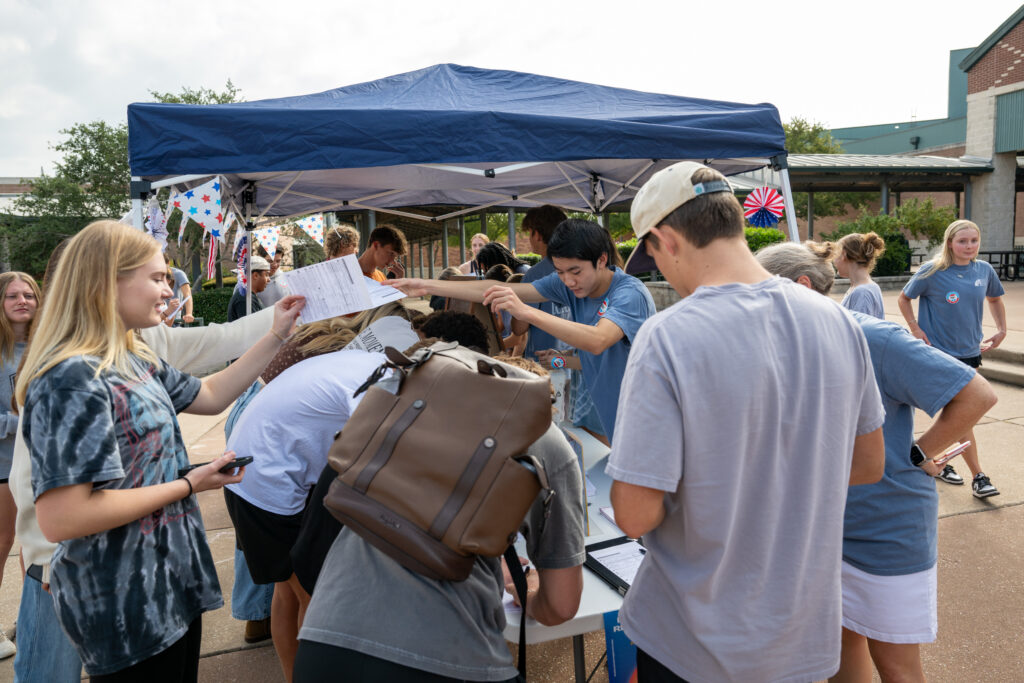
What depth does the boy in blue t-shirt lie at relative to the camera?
8.37 feet

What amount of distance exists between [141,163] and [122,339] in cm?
194

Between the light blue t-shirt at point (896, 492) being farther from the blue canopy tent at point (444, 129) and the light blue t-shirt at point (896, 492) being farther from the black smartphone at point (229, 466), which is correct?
the blue canopy tent at point (444, 129)

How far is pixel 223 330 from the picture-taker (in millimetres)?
2260

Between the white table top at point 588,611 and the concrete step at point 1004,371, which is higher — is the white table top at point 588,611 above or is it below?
above

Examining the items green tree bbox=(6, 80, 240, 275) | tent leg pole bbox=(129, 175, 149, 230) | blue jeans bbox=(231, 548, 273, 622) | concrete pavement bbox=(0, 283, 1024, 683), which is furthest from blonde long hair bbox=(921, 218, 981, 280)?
green tree bbox=(6, 80, 240, 275)

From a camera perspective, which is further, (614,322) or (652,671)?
(614,322)

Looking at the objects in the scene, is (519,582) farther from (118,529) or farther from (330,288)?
(330,288)

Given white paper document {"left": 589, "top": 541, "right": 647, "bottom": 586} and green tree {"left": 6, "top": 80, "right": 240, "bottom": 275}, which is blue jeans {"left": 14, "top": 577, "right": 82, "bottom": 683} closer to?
white paper document {"left": 589, "top": 541, "right": 647, "bottom": 586}

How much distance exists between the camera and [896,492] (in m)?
1.68

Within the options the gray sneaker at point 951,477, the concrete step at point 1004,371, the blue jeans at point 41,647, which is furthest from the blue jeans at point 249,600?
the concrete step at point 1004,371

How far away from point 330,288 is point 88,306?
0.84 metres

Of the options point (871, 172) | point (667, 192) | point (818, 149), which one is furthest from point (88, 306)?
point (818, 149)

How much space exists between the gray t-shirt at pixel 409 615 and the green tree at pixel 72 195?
77.7 feet

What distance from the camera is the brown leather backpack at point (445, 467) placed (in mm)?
1147
